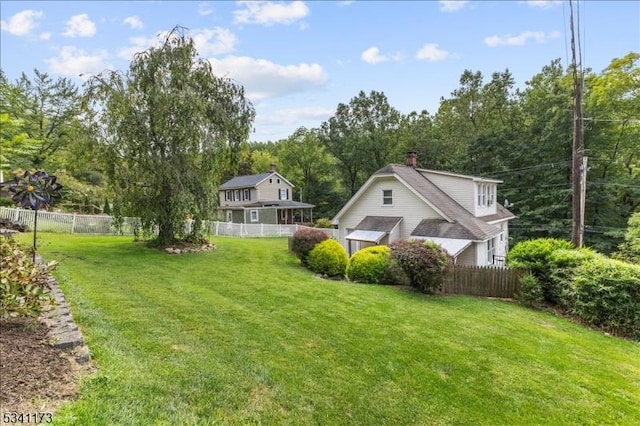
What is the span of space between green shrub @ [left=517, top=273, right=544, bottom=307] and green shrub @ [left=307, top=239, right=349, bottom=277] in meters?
5.81

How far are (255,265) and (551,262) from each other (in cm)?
948

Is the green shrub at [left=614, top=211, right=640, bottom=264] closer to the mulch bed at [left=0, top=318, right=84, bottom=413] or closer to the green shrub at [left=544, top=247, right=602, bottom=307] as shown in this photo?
the green shrub at [left=544, top=247, right=602, bottom=307]

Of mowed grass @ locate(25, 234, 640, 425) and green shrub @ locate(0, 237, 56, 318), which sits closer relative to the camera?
mowed grass @ locate(25, 234, 640, 425)

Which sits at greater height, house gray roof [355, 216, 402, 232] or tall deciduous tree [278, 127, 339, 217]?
tall deciduous tree [278, 127, 339, 217]

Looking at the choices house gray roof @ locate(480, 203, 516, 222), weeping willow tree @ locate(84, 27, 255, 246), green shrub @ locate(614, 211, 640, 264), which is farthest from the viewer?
house gray roof @ locate(480, 203, 516, 222)

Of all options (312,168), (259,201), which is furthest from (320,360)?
(312,168)

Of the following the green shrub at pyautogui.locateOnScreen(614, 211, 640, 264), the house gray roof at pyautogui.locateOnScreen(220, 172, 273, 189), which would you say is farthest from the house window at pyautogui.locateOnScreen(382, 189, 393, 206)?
the house gray roof at pyautogui.locateOnScreen(220, 172, 273, 189)

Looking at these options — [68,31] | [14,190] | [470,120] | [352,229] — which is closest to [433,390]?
[14,190]

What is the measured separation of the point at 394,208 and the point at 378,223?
3.64ft

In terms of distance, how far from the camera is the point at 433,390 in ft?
14.7

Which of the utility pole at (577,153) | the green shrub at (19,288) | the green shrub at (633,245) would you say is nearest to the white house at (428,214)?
the utility pole at (577,153)

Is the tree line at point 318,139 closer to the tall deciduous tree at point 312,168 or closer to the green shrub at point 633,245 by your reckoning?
the tall deciduous tree at point 312,168

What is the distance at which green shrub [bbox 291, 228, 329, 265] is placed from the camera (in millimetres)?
13906

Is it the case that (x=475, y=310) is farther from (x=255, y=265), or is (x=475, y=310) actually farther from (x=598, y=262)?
(x=255, y=265)
